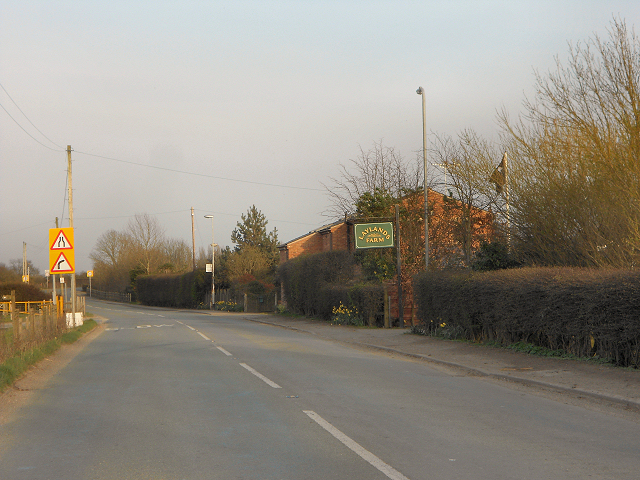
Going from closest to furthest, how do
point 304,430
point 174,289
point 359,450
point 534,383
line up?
point 359,450
point 304,430
point 534,383
point 174,289

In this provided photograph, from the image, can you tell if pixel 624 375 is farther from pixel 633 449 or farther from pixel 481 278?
pixel 481 278

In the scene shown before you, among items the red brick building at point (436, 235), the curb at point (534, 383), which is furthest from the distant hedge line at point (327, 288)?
the curb at point (534, 383)

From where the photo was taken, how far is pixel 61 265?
20484mm

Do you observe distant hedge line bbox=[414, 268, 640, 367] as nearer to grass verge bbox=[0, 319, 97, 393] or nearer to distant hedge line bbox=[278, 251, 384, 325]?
distant hedge line bbox=[278, 251, 384, 325]

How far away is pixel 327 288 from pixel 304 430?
882 inches

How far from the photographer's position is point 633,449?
5938mm

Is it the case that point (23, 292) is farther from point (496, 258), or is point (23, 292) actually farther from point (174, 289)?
point (496, 258)

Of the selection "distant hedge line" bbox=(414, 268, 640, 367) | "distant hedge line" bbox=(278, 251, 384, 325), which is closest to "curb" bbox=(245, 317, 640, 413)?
"distant hedge line" bbox=(414, 268, 640, 367)

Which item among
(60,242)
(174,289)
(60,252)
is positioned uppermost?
(60,242)

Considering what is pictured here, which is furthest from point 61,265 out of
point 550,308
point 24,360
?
point 550,308

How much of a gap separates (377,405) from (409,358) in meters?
6.52

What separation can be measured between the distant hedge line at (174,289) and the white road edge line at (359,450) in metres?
50.9

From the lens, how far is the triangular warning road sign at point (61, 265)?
20375 millimetres

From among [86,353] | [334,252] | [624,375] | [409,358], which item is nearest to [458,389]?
[624,375]
